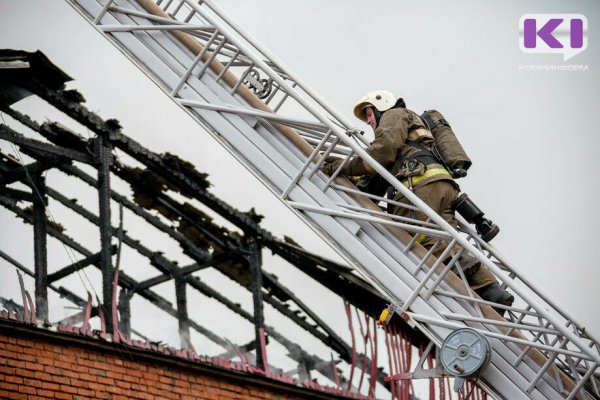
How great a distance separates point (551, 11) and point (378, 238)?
737cm

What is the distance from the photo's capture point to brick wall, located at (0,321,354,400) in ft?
32.1

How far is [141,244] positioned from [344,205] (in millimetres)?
6695

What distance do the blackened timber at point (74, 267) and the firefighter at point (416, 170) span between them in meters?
4.53

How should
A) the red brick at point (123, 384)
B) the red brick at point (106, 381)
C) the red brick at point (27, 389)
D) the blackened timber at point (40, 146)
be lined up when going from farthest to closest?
the blackened timber at point (40, 146) < the red brick at point (123, 384) < the red brick at point (106, 381) < the red brick at point (27, 389)

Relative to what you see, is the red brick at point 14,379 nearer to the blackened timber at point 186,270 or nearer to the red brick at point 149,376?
the red brick at point 149,376

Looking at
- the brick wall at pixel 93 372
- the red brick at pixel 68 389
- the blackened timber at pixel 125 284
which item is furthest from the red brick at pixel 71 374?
the blackened timber at pixel 125 284

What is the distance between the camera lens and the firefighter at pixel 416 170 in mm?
7484

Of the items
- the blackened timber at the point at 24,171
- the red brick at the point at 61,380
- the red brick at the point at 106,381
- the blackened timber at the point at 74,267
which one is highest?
the blackened timber at the point at 24,171

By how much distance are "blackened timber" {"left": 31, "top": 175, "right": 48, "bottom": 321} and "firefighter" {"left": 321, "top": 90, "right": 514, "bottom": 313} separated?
14.4ft

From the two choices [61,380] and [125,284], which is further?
[125,284]

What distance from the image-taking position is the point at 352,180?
318 inches

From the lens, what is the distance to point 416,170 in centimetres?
760

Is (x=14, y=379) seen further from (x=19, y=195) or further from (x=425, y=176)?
(x=425, y=176)

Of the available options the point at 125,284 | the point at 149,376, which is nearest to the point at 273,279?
the point at 125,284
